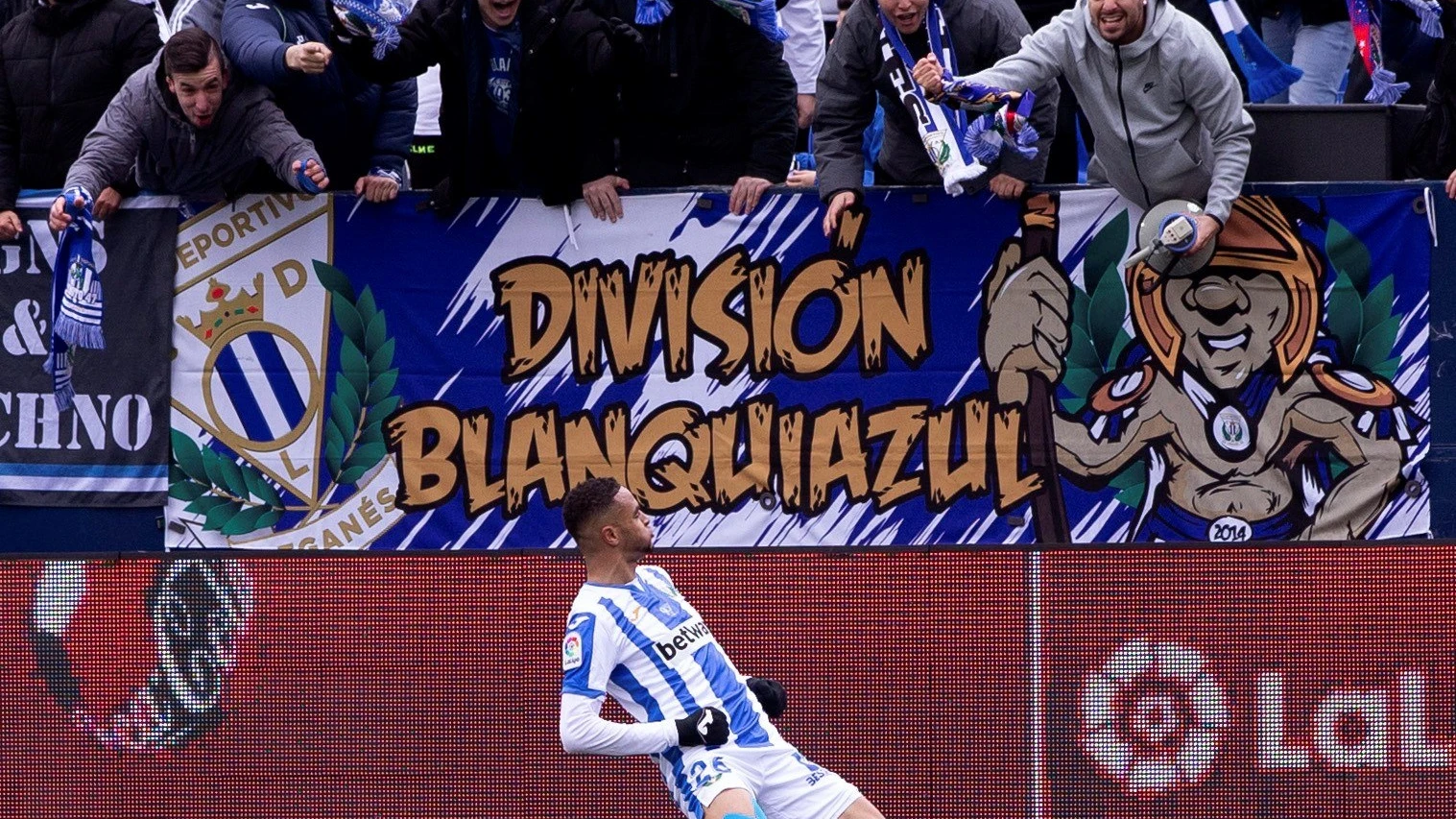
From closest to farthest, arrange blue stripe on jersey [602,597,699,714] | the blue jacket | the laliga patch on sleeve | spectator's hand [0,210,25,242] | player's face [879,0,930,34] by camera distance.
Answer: the laliga patch on sleeve < blue stripe on jersey [602,597,699,714] < player's face [879,0,930,34] < the blue jacket < spectator's hand [0,210,25,242]

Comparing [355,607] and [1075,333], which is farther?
[1075,333]

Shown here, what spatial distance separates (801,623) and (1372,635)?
2053 millimetres

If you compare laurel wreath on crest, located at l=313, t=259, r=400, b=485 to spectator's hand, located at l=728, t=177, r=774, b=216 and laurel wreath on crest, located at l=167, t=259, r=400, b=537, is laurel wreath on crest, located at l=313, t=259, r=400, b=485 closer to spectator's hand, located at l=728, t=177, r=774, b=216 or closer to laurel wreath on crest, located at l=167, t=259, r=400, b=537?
laurel wreath on crest, located at l=167, t=259, r=400, b=537

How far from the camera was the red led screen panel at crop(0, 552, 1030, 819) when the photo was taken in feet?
22.9

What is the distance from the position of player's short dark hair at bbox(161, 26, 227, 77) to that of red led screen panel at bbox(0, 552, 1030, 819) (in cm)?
217

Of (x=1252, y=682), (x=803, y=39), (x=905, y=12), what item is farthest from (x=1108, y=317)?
(x=803, y=39)

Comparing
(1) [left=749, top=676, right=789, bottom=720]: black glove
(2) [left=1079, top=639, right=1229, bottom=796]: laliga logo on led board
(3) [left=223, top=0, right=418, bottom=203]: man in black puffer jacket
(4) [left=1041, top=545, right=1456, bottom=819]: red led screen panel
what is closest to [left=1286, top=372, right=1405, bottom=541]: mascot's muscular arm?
(4) [left=1041, top=545, right=1456, bottom=819]: red led screen panel

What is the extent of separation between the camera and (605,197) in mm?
8266

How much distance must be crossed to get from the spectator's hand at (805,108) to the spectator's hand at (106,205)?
3.27 meters

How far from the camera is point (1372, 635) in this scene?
6.82 meters

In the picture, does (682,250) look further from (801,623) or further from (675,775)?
(675,775)

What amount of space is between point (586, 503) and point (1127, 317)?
2.87 meters

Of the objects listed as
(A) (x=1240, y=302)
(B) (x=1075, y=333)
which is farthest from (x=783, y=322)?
(A) (x=1240, y=302)

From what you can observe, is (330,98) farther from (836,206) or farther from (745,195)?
(836,206)
